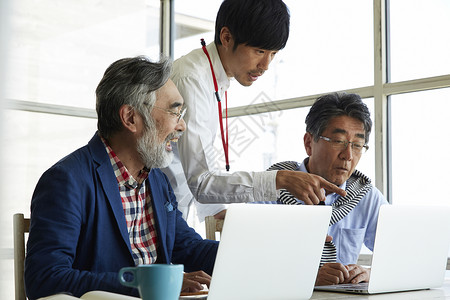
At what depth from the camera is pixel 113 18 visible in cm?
393

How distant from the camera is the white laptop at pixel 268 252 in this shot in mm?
1035

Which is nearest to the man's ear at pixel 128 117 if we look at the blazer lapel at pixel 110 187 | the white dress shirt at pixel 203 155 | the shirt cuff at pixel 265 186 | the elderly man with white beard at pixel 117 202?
the elderly man with white beard at pixel 117 202

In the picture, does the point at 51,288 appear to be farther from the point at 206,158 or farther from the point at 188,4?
the point at 188,4

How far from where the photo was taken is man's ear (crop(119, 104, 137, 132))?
1.62m

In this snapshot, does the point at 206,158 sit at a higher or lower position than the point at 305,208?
higher

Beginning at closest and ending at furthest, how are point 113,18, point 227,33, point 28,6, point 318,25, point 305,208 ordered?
point 305,208
point 227,33
point 318,25
point 28,6
point 113,18

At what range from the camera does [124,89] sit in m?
1.62

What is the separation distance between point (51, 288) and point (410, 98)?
6.79 ft

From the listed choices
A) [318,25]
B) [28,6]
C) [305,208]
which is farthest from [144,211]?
[28,6]

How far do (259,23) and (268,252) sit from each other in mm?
1059

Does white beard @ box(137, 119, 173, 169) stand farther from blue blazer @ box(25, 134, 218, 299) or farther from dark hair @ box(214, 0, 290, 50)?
dark hair @ box(214, 0, 290, 50)

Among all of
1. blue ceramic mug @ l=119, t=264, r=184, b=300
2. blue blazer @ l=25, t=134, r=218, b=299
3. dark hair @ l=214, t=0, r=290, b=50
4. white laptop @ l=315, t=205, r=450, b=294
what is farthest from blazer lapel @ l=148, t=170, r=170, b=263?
blue ceramic mug @ l=119, t=264, r=184, b=300

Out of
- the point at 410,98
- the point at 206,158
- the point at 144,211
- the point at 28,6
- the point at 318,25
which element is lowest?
the point at 144,211

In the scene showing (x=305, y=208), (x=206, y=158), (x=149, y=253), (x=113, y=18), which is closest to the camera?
(x=305, y=208)
